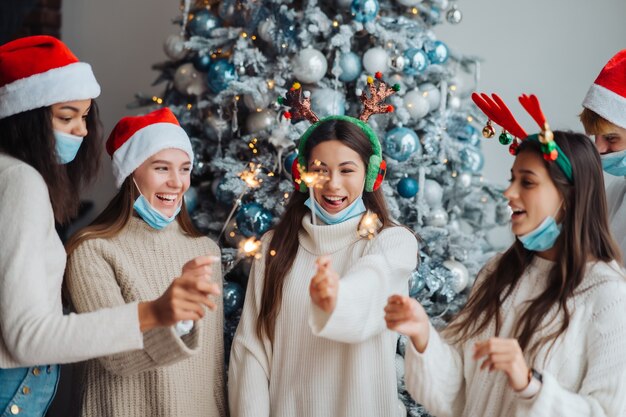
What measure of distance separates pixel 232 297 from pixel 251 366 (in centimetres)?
68

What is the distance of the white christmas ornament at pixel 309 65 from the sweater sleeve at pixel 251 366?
0.92 metres

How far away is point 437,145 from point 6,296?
200cm

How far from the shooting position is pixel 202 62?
3115 millimetres

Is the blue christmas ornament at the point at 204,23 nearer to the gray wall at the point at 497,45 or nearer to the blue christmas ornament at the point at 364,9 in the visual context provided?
the blue christmas ornament at the point at 364,9

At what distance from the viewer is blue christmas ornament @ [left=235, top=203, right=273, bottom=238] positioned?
9.30 feet

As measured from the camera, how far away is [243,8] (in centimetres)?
300

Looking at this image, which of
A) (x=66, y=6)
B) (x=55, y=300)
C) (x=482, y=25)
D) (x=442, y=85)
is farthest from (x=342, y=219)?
(x=66, y=6)

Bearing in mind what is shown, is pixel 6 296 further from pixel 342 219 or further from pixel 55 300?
pixel 342 219

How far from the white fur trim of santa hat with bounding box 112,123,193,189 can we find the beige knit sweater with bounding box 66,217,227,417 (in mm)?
167

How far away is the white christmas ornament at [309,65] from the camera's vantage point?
2.86 meters

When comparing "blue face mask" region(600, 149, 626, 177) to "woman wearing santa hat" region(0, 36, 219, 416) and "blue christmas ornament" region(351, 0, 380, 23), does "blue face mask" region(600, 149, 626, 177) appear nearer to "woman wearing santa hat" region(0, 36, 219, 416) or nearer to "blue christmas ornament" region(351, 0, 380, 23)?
"blue christmas ornament" region(351, 0, 380, 23)

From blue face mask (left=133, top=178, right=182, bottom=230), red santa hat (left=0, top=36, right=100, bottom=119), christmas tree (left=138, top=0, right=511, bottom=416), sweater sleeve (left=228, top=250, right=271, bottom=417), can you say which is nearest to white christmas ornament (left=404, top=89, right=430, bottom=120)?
christmas tree (left=138, top=0, right=511, bottom=416)

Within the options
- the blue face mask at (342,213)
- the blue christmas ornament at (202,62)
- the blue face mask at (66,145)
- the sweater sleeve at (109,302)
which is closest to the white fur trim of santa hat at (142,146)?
the sweater sleeve at (109,302)

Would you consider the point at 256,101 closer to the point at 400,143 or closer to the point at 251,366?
the point at 400,143
